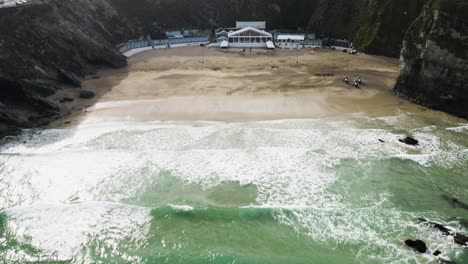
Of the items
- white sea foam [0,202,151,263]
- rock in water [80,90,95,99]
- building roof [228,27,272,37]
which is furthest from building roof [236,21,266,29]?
white sea foam [0,202,151,263]

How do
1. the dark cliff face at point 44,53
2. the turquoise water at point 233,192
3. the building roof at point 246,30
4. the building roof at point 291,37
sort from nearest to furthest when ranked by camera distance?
the turquoise water at point 233,192 → the dark cliff face at point 44,53 → the building roof at point 246,30 → the building roof at point 291,37

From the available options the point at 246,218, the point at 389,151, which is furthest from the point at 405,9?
the point at 246,218

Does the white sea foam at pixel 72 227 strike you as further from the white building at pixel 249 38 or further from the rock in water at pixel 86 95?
the white building at pixel 249 38

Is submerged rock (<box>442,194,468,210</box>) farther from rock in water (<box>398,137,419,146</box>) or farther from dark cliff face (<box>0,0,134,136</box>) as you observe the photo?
dark cliff face (<box>0,0,134,136</box>)

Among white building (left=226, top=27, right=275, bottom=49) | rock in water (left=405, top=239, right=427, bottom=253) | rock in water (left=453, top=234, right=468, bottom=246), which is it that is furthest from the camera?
white building (left=226, top=27, right=275, bottom=49)

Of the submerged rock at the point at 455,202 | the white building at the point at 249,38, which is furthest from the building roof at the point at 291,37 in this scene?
the submerged rock at the point at 455,202

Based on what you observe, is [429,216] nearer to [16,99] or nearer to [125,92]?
[125,92]

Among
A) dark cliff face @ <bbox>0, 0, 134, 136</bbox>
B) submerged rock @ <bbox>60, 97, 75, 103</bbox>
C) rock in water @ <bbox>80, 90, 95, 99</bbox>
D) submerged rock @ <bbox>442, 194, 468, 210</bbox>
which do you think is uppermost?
dark cliff face @ <bbox>0, 0, 134, 136</bbox>
